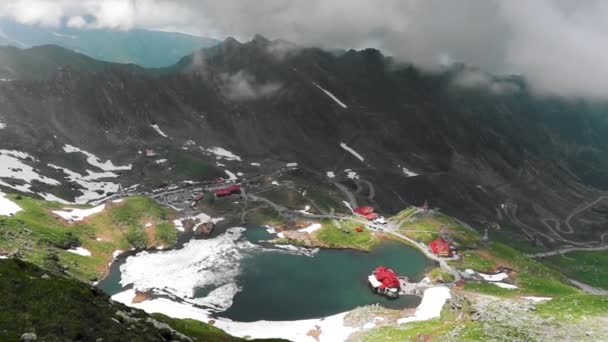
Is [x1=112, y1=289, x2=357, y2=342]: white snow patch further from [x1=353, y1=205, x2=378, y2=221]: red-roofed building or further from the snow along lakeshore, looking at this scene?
[x1=353, y1=205, x2=378, y2=221]: red-roofed building

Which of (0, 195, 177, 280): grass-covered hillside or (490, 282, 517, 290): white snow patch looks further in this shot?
(490, 282, 517, 290): white snow patch

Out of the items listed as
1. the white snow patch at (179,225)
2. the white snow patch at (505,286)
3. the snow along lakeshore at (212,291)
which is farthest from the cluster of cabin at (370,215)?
the white snow patch at (179,225)

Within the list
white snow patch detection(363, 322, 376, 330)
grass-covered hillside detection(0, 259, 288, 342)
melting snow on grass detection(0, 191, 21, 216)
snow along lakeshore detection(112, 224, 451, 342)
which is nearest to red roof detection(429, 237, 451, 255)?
snow along lakeshore detection(112, 224, 451, 342)

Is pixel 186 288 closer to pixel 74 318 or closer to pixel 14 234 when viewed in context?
pixel 14 234

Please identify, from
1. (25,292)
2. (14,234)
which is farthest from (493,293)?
(14,234)

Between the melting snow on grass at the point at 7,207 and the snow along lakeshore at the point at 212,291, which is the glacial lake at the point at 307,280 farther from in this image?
the melting snow on grass at the point at 7,207
